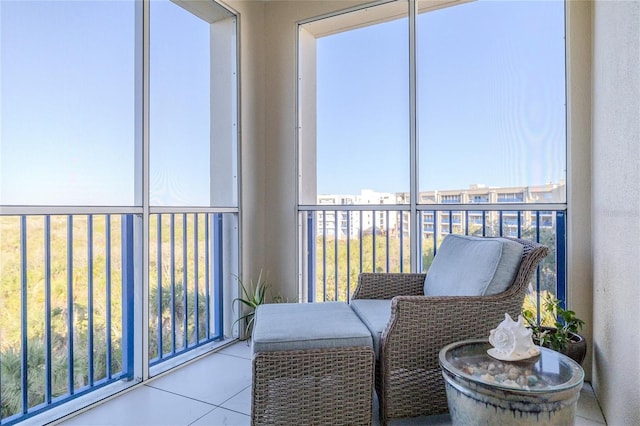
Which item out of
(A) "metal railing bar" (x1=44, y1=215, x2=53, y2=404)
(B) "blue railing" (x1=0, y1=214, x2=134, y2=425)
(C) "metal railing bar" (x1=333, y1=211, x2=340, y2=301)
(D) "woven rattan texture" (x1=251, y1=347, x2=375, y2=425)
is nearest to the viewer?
(D) "woven rattan texture" (x1=251, y1=347, x2=375, y2=425)

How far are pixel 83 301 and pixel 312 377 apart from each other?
56.7 inches

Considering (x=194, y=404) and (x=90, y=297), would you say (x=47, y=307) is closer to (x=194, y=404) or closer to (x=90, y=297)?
(x=90, y=297)

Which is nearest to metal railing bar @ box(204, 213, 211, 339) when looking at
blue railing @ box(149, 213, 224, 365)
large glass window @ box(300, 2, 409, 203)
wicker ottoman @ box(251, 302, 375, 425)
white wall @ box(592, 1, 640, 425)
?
blue railing @ box(149, 213, 224, 365)

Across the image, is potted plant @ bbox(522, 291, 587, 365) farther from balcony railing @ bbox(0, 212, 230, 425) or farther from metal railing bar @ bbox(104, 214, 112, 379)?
metal railing bar @ bbox(104, 214, 112, 379)

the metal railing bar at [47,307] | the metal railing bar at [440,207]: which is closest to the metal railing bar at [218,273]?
the metal railing bar at [440,207]

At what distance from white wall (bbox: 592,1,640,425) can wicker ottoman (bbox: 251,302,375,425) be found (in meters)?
1.04

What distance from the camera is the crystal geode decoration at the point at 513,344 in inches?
63.1

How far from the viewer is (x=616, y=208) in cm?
176

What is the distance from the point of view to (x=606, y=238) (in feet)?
6.44

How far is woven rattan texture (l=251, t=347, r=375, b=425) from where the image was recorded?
5.68 feet

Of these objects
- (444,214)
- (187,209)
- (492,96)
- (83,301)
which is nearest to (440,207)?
(444,214)

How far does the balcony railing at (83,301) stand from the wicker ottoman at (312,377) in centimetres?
114

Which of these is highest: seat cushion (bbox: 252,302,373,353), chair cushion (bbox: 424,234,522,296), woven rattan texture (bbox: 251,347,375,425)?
chair cushion (bbox: 424,234,522,296)

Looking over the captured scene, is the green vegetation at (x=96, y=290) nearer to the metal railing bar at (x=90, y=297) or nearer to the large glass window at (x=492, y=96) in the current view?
the metal railing bar at (x=90, y=297)
